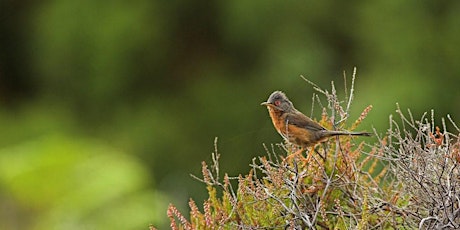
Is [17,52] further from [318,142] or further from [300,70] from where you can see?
[318,142]

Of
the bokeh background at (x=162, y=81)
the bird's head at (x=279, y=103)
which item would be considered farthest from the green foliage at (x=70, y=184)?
the bird's head at (x=279, y=103)

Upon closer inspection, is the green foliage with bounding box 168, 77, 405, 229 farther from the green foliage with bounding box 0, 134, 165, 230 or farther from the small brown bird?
the green foliage with bounding box 0, 134, 165, 230

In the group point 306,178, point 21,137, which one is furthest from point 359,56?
point 306,178

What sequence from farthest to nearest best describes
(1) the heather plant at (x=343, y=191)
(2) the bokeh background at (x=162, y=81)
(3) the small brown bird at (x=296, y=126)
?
(2) the bokeh background at (x=162, y=81)
(3) the small brown bird at (x=296, y=126)
(1) the heather plant at (x=343, y=191)

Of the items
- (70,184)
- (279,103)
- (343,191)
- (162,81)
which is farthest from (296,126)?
(162,81)

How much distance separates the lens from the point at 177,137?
956 cm

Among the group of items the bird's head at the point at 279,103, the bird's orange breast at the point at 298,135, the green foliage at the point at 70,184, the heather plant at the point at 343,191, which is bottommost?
the heather plant at the point at 343,191

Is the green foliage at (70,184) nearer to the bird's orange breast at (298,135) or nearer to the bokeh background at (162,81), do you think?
the bokeh background at (162,81)

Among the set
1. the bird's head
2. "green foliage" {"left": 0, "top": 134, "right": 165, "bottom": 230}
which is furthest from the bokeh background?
the bird's head

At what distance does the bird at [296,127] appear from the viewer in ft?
9.85

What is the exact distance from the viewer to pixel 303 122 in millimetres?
3018

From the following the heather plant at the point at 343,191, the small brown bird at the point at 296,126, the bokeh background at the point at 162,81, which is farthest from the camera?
the bokeh background at the point at 162,81

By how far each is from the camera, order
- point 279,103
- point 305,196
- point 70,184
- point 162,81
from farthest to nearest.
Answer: point 162,81 < point 70,184 < point 279,103 < point 305,196

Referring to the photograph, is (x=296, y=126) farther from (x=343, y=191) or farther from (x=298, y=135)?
(x=343, y=191)
